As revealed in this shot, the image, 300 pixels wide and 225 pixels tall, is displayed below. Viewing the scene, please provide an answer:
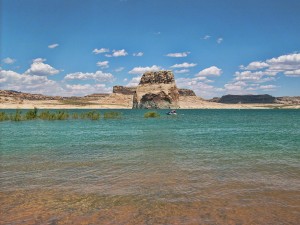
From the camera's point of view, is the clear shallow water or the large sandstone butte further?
the large sandstone butte

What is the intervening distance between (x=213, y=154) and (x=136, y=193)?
950 centimetres

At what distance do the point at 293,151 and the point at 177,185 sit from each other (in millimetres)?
11861

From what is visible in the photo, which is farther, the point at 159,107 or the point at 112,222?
the point at 159,107

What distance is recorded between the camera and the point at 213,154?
741 inches

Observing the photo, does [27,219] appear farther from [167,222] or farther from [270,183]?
[270,183]

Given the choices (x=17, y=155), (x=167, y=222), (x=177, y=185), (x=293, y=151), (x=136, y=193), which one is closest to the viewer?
(x=167, y=222)

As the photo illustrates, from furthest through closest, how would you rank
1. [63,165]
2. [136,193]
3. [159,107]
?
[159,107] < [63,165] < [136,193]

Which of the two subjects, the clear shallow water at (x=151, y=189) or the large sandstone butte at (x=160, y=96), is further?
the large sandstone butte at (x=160, y=96)

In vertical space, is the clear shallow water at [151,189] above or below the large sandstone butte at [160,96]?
below

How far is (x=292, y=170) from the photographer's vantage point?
45.6ft

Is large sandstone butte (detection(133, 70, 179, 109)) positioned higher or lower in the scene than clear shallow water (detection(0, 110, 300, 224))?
higher

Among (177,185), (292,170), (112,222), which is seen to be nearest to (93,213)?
(112,222)

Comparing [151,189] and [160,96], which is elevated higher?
[160,96]

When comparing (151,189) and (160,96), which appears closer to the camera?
(151,189)
